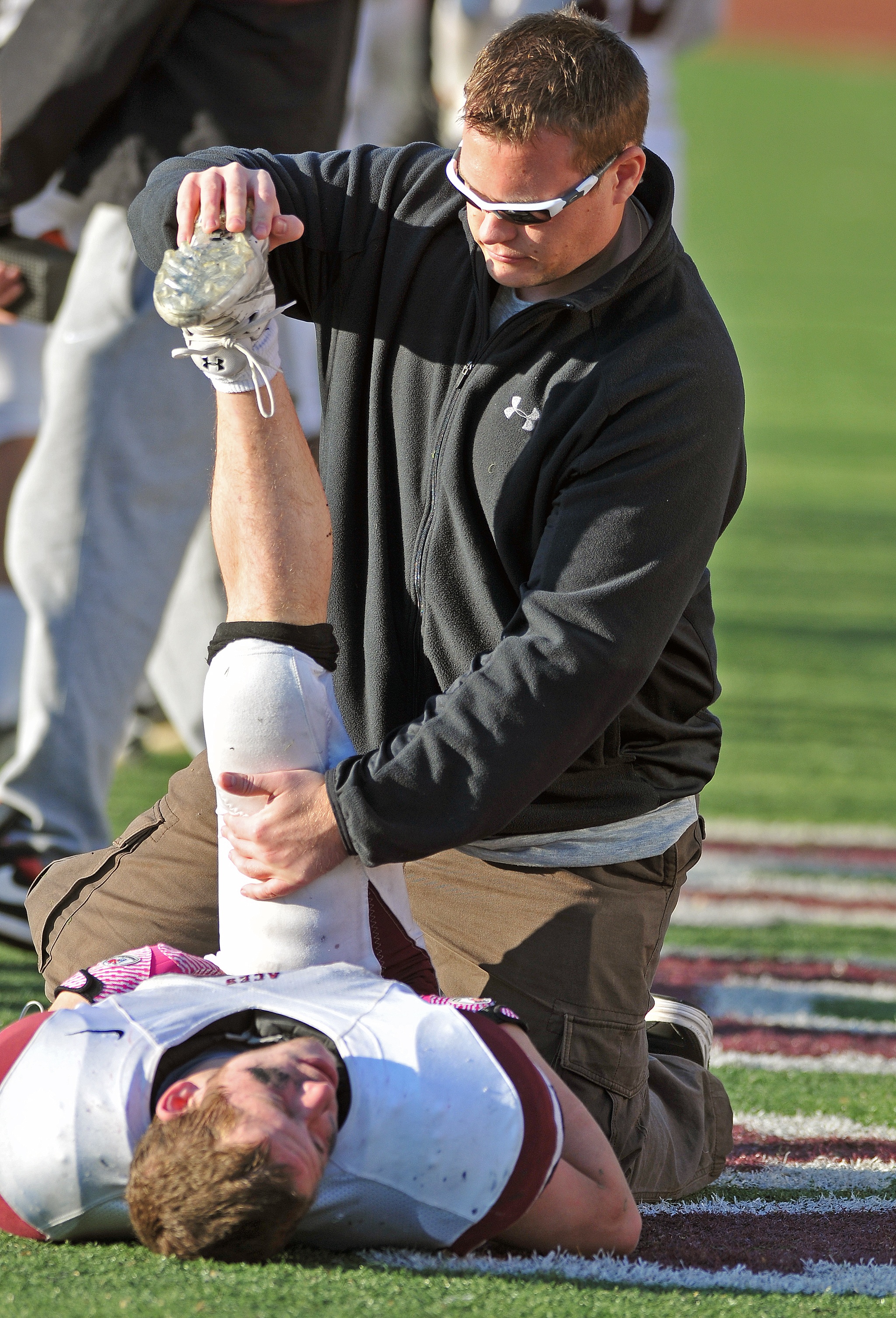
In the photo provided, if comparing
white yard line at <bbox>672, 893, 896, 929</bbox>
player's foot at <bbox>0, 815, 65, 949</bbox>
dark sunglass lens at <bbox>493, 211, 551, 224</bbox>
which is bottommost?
white yard line at <bbox>672, 893, 896, 929</bbox>

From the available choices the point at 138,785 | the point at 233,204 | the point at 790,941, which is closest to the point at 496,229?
the point at 233,204

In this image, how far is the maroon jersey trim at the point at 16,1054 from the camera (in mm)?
2314

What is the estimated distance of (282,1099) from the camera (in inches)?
86.4

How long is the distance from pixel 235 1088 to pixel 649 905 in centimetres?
95

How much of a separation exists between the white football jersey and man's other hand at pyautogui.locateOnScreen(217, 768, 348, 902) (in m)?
0.28

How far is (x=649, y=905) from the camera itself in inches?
115

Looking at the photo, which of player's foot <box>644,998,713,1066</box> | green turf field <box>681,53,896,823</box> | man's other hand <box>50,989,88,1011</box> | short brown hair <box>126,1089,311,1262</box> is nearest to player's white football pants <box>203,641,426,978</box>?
man's other hand <box>50,989,88,1011</box>

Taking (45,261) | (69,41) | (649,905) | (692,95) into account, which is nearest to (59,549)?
(45,261)

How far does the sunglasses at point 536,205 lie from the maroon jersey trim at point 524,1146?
3.69 feet

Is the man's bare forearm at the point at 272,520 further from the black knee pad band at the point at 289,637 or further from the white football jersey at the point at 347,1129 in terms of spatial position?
the white football jersey at the point at 347,1129

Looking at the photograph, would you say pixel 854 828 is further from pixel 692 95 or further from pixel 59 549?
pixel 692 95

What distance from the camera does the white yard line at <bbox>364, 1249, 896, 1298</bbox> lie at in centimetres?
232

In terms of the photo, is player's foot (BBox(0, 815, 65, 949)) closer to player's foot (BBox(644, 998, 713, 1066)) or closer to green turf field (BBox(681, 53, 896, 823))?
player's foot (BBox(644, 998, 713, 1066))

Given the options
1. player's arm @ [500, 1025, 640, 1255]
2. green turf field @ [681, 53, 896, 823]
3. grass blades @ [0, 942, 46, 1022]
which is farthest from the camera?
green turf field @ [681, 53, 896, 823]
